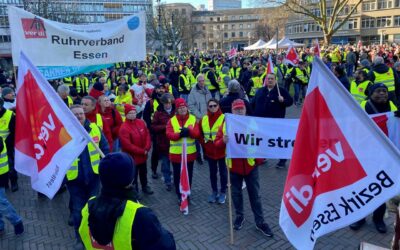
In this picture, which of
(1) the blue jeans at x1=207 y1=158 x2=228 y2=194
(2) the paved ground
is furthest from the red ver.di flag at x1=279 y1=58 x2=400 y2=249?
(1) the blue jeans at x1=207 y1=158 x2=228 y2=194

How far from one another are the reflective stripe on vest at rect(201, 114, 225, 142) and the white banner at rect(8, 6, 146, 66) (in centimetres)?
187

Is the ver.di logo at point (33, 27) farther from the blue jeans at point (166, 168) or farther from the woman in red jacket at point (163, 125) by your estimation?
the blue jeans at point (166, 168)

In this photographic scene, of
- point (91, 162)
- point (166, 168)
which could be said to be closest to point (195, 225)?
point (166, 168)

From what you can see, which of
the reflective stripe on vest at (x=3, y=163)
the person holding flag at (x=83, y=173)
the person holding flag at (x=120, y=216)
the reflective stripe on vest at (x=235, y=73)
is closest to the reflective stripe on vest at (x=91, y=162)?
the person holding flag at (x=83, y=173)

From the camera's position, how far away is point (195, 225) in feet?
17.6

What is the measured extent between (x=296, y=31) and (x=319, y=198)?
9069cm

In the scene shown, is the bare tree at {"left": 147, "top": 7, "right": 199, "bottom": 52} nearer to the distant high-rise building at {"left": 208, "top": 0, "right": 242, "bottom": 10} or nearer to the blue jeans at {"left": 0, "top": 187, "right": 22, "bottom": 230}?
the blue jeans at {"left": 0, "top": 187, "right": 22, "bottom": 230}

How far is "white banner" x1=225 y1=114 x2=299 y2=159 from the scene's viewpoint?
4449mm

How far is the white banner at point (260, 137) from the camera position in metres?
4.45

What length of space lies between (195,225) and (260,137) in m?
1.86

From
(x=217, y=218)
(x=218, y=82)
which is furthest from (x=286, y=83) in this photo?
(x=217, y=218)

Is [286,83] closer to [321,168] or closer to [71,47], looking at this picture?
[71,47]

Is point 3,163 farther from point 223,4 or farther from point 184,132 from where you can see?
point 223,4

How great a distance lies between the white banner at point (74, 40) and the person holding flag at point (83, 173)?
1.39 meters
